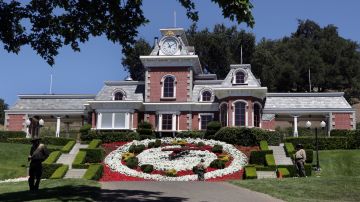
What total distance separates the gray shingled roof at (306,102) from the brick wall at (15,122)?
24306mm

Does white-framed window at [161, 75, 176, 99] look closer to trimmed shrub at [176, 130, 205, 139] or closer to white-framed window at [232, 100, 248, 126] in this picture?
trimmed shrub at [176, 130, 205, 139]

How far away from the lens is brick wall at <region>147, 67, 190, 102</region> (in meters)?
45.6

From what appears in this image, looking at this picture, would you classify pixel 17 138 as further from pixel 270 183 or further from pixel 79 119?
pixel 270 183

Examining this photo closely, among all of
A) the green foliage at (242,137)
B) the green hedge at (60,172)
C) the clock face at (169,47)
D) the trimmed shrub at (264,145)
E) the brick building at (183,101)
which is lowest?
the green hedge at (60,172)

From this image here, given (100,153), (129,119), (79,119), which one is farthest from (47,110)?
(100,153)

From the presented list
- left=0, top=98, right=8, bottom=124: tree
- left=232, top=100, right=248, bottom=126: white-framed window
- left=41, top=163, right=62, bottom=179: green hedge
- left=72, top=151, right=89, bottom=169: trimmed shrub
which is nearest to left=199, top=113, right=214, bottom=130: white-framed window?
left=232, top=100, right=248, bottom=126: white-framed window

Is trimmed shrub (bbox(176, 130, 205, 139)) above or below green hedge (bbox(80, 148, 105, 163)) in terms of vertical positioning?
above

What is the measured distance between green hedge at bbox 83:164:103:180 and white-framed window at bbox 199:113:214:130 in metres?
17.2

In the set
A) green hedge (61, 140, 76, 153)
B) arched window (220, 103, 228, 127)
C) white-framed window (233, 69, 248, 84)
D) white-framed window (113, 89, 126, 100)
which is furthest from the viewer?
white-framed window (113, 89, 126, 100)

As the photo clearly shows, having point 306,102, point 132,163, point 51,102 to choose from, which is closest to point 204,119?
point 306,102

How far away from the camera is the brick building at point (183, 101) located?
43.3m

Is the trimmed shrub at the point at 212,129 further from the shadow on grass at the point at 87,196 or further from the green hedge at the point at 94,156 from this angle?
the shadow on grass at the point at 87,196

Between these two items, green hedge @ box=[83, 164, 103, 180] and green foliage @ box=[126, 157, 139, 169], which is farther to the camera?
green foliage @ box=[126, 157, 139, 169]

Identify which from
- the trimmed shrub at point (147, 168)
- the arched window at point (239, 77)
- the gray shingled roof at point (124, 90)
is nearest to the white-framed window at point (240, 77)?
the arched window at point (239, 77)
